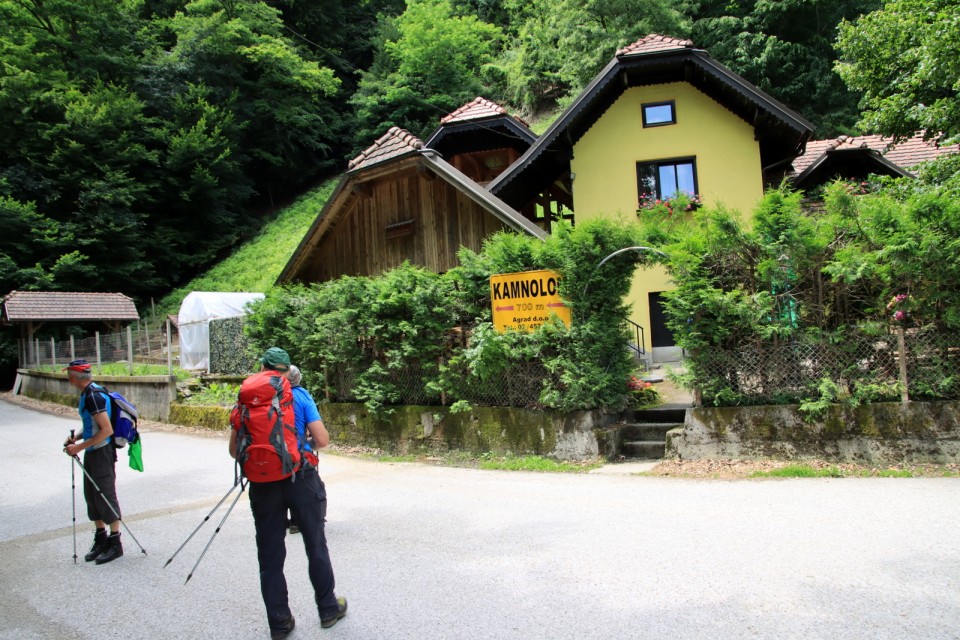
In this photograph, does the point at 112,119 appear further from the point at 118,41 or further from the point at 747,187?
the point at 747,187

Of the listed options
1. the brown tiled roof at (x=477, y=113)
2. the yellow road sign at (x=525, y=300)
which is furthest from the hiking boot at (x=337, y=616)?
the brown tiled roof at (x=477, y=113)

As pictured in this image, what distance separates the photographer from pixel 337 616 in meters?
→ 3.90

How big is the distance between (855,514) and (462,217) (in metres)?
9.83

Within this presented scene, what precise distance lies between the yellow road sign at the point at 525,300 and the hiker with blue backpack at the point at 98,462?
5205mm

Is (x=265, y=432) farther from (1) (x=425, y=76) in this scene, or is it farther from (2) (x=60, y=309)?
(1) (x=425, y=76)

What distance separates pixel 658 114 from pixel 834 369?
11.8 metres

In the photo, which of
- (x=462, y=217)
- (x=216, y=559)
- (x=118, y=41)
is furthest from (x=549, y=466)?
(x=118, y=41)

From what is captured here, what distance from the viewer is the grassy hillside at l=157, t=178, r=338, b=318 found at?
108 ft

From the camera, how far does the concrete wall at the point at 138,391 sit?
55.2 ft

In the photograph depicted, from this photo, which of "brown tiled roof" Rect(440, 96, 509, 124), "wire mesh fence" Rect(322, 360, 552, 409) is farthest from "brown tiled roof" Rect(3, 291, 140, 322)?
"wire mesh fence" Rect(322, 360, 552, 409)

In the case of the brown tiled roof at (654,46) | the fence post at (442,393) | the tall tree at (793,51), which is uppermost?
the tall tree at (793,51)

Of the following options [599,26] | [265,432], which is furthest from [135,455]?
[599,26]

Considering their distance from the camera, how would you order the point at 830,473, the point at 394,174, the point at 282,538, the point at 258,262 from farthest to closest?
the point at 258,262
the point at 394,174
the point at 830,473
the point at 282,538

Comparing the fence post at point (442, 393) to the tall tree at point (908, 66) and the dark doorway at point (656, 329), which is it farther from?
the dark doorway at point (656, 329)
